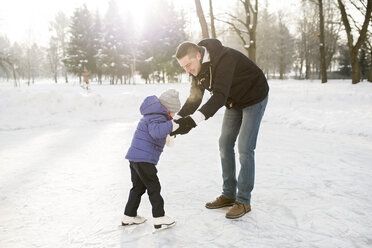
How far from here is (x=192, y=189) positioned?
3875 millimetres

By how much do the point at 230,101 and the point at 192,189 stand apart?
4.68 ft

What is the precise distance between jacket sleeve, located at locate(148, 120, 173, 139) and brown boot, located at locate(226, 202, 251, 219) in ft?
3.68

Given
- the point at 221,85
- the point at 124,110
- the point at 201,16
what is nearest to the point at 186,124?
the point at 221,85

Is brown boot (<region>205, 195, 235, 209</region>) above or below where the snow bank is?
below

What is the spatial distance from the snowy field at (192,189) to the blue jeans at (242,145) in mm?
263

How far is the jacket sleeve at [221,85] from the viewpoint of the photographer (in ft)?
8.62

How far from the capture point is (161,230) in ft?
9.22

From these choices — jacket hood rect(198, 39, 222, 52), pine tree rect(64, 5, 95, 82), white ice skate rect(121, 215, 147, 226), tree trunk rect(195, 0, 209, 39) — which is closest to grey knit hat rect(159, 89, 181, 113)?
jacket hood rect(198, 39, 222, 52)

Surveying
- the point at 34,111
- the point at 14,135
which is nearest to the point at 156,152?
the point at 14,135

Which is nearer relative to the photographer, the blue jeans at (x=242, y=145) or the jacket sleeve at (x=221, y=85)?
the jacket sleeve at (x=221, y=85)

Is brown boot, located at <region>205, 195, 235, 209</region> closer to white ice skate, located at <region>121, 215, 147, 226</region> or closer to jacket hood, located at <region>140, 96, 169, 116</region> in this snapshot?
white ice skate, located at <region>121, 215, 147, 226</region>

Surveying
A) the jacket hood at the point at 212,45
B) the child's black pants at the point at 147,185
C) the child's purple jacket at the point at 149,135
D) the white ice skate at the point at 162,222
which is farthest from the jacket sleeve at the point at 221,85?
the white ice skate at the point at 162,222

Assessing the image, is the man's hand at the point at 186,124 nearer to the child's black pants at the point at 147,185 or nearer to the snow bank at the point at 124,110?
the child's black pants at the point at 147,185

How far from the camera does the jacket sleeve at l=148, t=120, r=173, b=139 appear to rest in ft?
8.35
